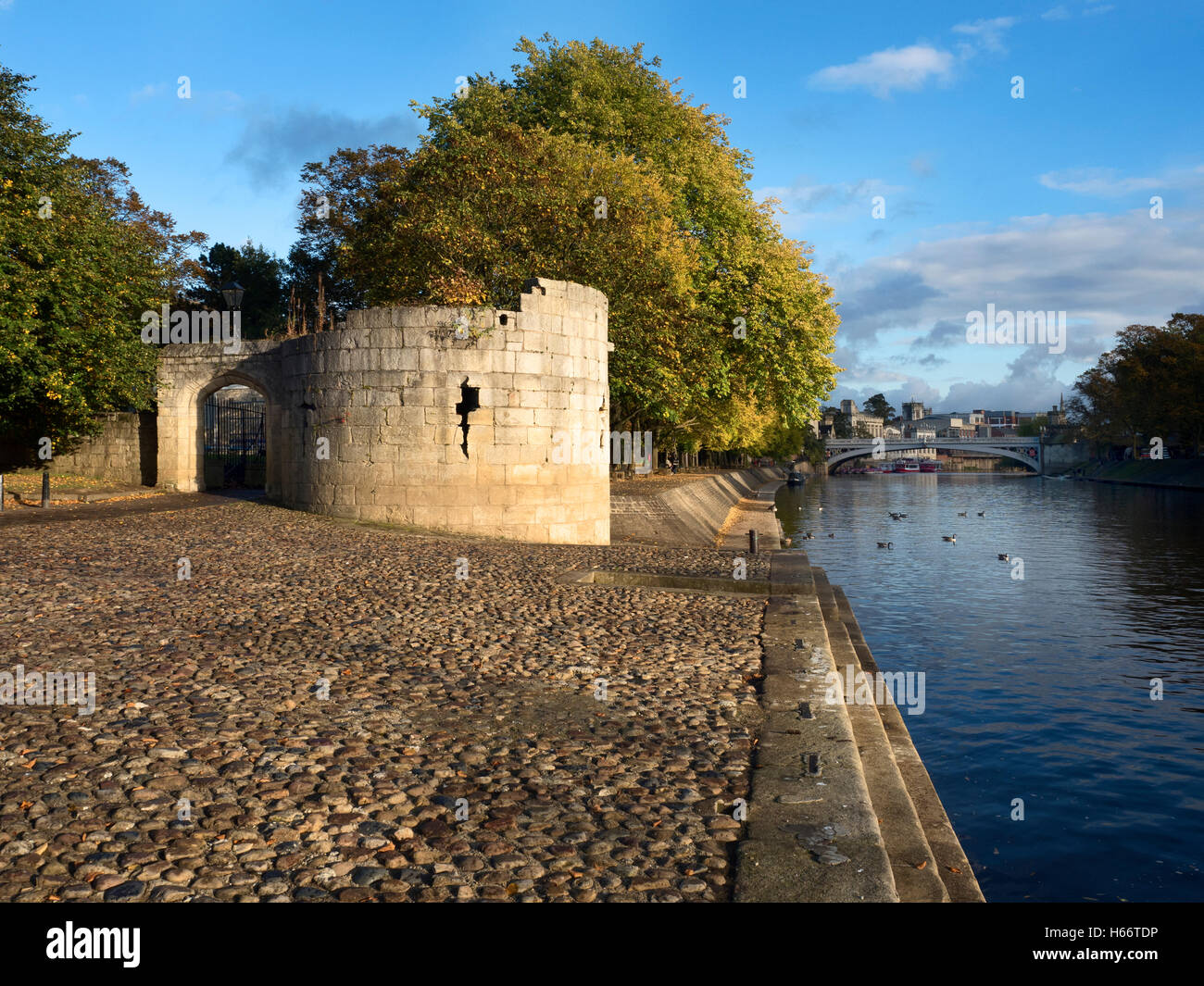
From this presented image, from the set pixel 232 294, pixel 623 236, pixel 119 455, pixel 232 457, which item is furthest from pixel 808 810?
pixel 232 457

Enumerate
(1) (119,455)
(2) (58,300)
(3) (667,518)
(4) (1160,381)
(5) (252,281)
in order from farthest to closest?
(4) (1160,381), (5) (252,281), (1) (119,455), (3) (667,518), (2) (58,300)

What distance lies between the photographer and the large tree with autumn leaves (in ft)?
82.1

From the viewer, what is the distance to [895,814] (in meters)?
5.36

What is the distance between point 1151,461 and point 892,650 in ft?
275

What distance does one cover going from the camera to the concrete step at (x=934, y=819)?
15.5 feet

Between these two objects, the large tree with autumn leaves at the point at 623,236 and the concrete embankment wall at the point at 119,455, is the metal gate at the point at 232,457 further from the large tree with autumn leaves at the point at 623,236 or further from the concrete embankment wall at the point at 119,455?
the large tree with autumn leaves at the point at 623,236

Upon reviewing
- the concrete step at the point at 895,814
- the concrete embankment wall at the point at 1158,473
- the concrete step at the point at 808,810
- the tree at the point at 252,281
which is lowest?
the concrete step at the point at 895,814

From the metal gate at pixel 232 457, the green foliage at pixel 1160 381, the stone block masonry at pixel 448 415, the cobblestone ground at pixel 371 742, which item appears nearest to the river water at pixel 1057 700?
the cobblestone ground at pixel 371 742

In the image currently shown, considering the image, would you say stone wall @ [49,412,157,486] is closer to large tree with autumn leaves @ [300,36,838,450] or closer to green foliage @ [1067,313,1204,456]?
large tree with autumn leaves @ [300,36,838,450]

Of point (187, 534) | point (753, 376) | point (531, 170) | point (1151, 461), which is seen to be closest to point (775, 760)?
point (187, 534)

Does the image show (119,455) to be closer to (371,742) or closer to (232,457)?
(232,457)

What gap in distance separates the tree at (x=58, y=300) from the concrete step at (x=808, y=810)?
18380 mm

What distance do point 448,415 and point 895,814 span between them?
44.6 ft

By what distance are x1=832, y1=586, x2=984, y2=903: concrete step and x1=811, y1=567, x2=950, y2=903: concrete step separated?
0.11 m
